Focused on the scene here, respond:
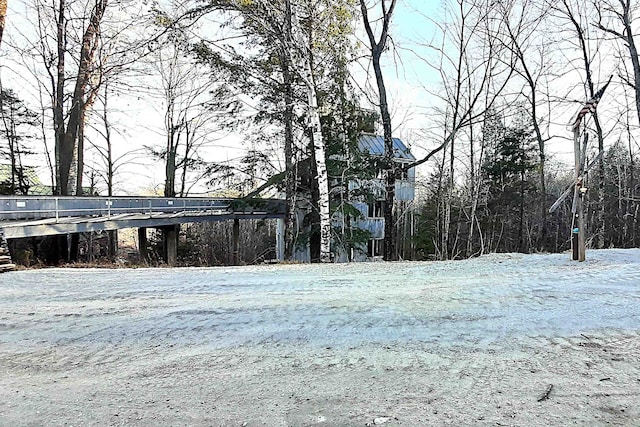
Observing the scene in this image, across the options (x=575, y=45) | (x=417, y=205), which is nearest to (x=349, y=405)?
(x=575, y=45)

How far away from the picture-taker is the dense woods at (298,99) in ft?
37.5

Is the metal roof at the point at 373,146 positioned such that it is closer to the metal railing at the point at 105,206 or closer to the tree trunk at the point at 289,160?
the tree trunk at the point at 289,160

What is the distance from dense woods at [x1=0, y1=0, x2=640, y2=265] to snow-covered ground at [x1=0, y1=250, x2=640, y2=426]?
14.9 feet

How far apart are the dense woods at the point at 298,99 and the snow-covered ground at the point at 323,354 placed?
4535 mm

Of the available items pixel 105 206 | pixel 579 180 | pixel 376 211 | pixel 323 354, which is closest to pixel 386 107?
pixel 579 180

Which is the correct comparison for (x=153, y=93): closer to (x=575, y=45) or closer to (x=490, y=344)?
(x=490, y=344)

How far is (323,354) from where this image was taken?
2.57 m

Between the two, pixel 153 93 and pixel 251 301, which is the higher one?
pixel 153 93

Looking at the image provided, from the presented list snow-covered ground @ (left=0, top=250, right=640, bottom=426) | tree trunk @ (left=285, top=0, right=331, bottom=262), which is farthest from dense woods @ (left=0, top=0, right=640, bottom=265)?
snow-covered ground @ (left=0, top=250, right=640, bottom=426)

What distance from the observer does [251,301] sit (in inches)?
155

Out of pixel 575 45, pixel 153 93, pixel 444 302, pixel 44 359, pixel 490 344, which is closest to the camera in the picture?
pixel 44 359

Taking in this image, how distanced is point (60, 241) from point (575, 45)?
20.2m

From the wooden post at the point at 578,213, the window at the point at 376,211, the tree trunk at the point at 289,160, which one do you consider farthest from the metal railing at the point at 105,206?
the wooden post at the point at 578,213

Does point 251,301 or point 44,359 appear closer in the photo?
point 44,359
